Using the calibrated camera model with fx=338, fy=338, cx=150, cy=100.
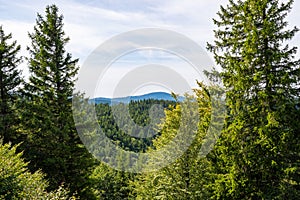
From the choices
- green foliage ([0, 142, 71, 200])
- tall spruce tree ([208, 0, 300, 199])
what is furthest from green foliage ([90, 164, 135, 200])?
green foliage ([0, 142, 71, 200])

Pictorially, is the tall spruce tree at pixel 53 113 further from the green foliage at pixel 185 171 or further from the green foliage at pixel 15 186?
the green foliage at pixel 15 186

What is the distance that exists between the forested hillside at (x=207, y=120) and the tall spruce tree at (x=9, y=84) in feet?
0.19

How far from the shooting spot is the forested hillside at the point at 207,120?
13.5 metres

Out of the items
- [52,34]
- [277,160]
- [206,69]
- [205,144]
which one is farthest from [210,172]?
[52,34]

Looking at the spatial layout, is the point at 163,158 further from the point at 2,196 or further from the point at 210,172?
the point at 2,196

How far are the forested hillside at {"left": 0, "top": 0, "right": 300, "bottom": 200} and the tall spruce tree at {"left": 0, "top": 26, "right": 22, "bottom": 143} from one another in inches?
2.3

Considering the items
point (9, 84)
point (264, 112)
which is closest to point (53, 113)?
point (9, 84)

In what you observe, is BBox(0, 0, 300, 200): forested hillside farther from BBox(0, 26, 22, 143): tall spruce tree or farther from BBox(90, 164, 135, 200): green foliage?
BBox(90, 164, 135, 200): green foliage

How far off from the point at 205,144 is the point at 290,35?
6.15m

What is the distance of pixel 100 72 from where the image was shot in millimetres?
16594

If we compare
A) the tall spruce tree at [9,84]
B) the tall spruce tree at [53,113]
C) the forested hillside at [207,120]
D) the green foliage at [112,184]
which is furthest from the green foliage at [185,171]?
the green foliage at [112,184]

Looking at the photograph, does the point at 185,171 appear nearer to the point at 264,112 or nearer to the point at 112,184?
the point at 264,112

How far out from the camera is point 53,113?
2055cm

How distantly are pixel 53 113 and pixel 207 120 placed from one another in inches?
370
